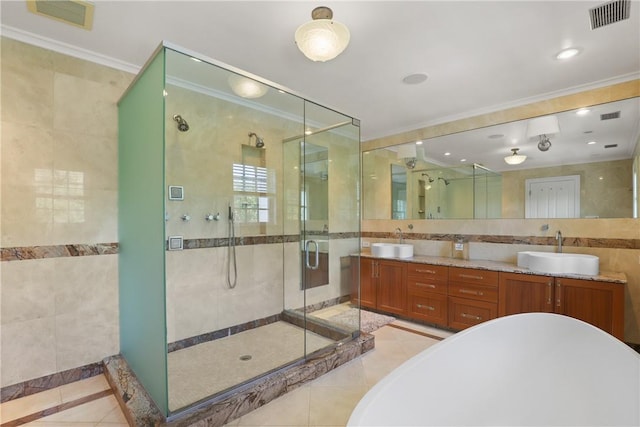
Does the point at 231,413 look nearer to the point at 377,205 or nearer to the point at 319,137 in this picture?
the point at 319,137

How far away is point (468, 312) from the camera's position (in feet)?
11.2

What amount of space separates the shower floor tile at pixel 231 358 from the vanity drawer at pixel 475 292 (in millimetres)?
1524

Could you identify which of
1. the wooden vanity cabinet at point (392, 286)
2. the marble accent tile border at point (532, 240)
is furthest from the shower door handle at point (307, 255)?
the marble accent tile border at point (532, 240)

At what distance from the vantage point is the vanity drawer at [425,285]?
3.59m

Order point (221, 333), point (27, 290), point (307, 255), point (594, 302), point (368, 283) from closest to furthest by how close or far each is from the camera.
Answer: point (27, 290), point (594, 302), point (221, 333), point (307, 255), point (368, 283)

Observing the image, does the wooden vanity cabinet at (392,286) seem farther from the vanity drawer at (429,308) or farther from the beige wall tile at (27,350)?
the beige wall tile at (27,350)

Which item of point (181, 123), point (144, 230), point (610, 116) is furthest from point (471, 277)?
point (181, 123)

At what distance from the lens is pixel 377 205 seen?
493 centimetres

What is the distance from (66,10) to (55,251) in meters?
1.72

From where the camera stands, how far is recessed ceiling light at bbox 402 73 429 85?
2912 mm

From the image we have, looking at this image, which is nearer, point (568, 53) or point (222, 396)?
point (222, 396)

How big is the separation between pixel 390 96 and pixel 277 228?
6.61 feet

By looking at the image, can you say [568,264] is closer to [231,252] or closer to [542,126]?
[542,126]

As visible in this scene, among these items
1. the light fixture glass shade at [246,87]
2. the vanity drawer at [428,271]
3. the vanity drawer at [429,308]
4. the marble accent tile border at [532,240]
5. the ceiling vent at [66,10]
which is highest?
the ceiling vent at [66,10]
